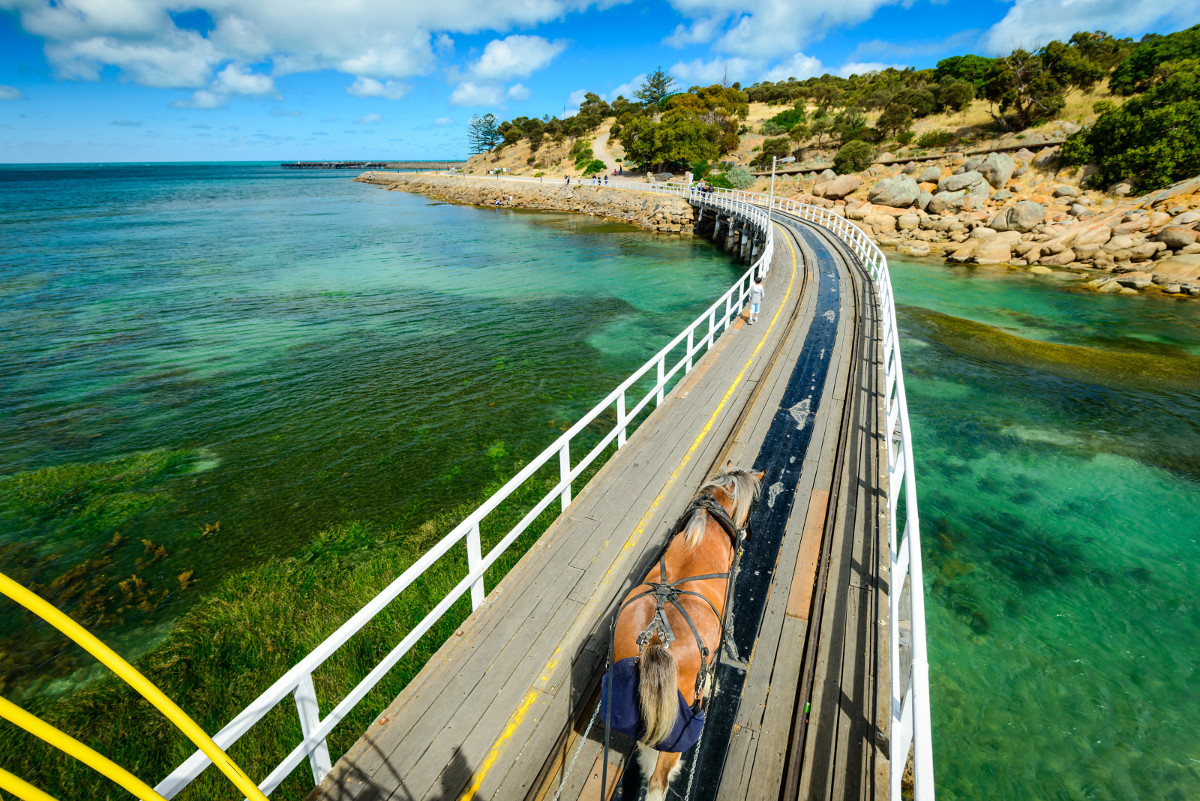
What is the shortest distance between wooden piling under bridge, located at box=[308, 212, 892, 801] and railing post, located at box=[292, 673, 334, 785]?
130 mm

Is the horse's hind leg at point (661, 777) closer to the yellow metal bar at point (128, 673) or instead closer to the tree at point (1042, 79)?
the yellow metal bar at point (128, 673)

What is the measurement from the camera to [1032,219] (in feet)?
122

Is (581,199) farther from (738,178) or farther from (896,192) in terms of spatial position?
(896,192)

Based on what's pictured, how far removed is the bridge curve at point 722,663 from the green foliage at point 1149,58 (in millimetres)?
69897

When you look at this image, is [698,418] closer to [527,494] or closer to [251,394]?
→ [527,494]

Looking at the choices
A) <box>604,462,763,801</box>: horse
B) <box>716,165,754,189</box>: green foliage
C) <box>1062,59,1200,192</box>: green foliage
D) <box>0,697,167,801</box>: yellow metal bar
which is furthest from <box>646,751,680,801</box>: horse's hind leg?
<box>716,165,754,189</box>: green foliage

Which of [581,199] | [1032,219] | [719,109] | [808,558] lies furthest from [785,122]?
[808,558]

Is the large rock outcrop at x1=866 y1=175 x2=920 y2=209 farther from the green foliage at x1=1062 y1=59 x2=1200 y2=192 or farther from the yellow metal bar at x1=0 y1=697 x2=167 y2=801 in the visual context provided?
the yellow metal bar at x1=0 y1=697 x2=167 y2=801

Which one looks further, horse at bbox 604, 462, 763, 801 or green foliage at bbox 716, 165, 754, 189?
green foliage at bbox 716, 165, 754, 189

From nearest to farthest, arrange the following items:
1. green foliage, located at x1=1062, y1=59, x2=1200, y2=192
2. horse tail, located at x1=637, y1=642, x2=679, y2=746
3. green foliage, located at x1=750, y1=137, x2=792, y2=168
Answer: horse tail, located at x1=637, y1=642, x2=679, y2=746 → green foliage, located at x1=1062, y1=59, x2=1200, y2=192 → green foliage, located at x1=750, y1=137, x2=792, y2=168

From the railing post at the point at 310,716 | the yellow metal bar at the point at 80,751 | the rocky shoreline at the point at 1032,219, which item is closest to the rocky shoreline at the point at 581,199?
the rocky shoreline at the point at 1032,219

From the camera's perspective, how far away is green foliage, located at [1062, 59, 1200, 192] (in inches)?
1389

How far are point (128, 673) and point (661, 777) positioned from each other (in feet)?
12.5

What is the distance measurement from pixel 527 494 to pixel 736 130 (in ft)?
281
